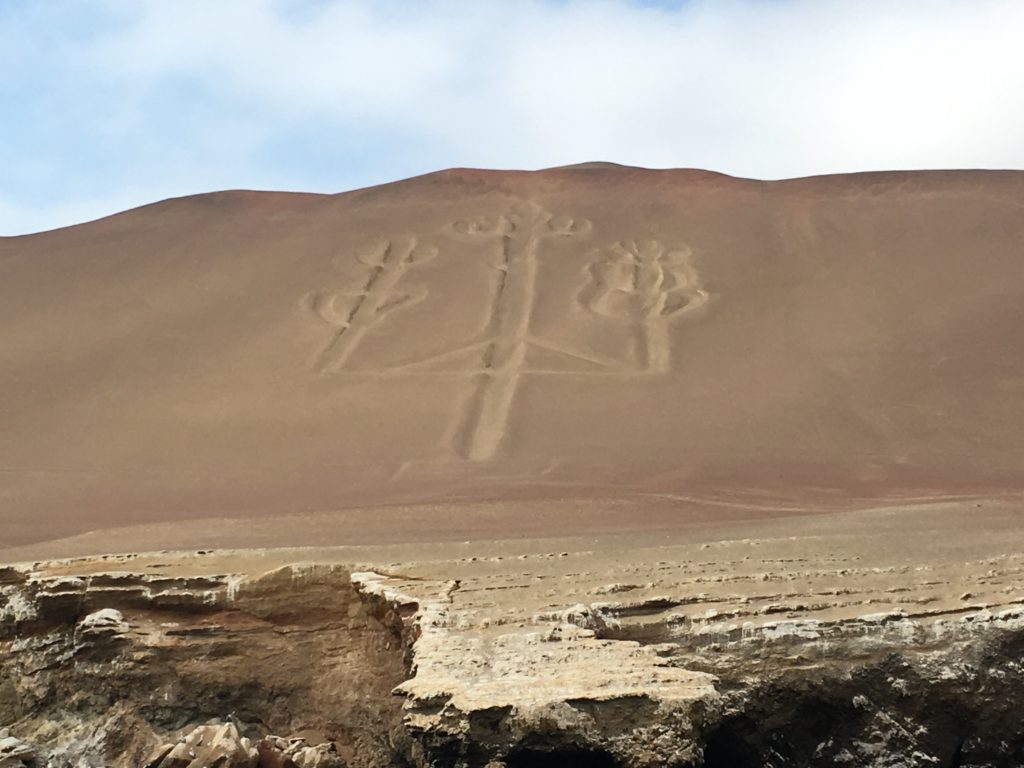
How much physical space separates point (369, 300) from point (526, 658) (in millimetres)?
21221

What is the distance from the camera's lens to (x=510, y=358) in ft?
78.0

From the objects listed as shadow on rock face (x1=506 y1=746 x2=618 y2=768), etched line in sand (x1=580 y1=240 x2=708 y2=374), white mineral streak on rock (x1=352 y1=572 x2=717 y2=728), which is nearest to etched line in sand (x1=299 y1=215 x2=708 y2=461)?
etched line in sand (x1=580 y1=240 x2=708 y2=374)

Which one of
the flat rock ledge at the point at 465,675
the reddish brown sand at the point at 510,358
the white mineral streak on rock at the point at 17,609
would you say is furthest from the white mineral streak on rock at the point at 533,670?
the reddish brown sand at the point at 510,358

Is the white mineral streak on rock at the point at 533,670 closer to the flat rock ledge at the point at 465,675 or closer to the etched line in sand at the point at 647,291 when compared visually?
the flat rock ledge at the point at 465,675

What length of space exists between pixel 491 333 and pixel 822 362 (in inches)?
A: 248

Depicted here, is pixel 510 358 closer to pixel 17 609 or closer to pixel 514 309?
pixel 514 309

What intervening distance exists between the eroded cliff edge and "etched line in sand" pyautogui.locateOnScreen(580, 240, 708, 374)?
15455mm

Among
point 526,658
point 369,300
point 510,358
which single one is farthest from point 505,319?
point 526,658

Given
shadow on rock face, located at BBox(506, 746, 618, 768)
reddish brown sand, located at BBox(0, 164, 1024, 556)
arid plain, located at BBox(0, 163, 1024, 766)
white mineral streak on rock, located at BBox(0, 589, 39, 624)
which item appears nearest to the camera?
shadow on rock face, located at BBox(506, 746, 618, 768)

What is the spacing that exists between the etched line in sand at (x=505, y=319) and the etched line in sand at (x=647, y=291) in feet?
4.61

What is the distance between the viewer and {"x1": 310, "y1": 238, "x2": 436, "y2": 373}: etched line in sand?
81.6 feet

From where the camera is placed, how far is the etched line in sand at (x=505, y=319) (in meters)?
21.2

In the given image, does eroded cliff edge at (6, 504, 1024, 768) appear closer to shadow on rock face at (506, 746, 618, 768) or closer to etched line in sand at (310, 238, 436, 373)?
shadow on rock face at (506, 746, 618, 768)

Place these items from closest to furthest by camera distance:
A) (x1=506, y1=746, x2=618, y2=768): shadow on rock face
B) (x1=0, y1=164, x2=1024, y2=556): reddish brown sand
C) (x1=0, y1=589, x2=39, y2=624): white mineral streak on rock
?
(x1=506, y1=746, x2=618, y2=768): shadow on rock face → (x1=0, y1=589, x2=39, y2=624): white mineral streak on rock → (x1=0, y1=164, x2=1024, y2=556): reddish brown sand
